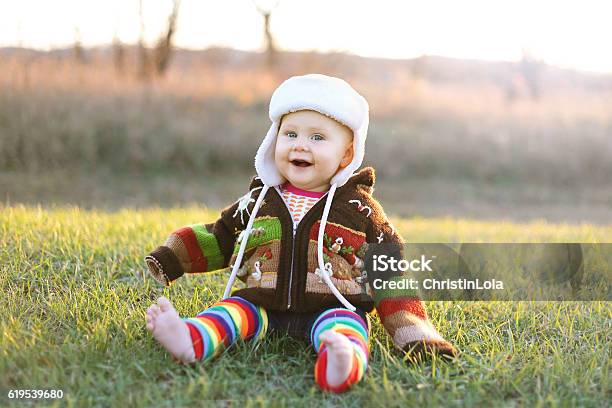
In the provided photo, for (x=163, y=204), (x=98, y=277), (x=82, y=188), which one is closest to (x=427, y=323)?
(x=98, y=277)

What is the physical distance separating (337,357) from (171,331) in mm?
428

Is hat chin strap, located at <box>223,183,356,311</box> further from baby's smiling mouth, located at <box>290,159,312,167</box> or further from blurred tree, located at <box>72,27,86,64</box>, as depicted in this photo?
blurred tree, located at <box>72,27,86,64</box>

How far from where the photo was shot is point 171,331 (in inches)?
67.3

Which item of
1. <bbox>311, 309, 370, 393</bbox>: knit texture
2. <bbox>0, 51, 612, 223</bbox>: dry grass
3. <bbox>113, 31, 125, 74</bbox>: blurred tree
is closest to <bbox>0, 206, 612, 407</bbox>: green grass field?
<bbox>311, 309, 370, 393</bbox>: knit texture

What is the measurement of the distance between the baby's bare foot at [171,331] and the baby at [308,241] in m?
0.12

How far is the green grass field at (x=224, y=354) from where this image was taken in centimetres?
165

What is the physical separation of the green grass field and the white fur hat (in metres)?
0.52

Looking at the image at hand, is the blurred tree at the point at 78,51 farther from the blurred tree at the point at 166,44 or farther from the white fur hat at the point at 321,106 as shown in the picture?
the white fur hat at the point at 321,106

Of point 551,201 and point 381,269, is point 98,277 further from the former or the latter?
point 551,201

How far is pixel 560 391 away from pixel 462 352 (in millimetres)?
310

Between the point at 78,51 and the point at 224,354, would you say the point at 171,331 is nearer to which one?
the point at 224,354

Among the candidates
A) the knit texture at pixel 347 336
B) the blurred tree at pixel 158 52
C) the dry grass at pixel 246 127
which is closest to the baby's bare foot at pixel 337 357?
the knit texture at pixel 347 336

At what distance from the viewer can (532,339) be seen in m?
2.14

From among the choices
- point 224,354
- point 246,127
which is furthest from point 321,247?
point 246,127
